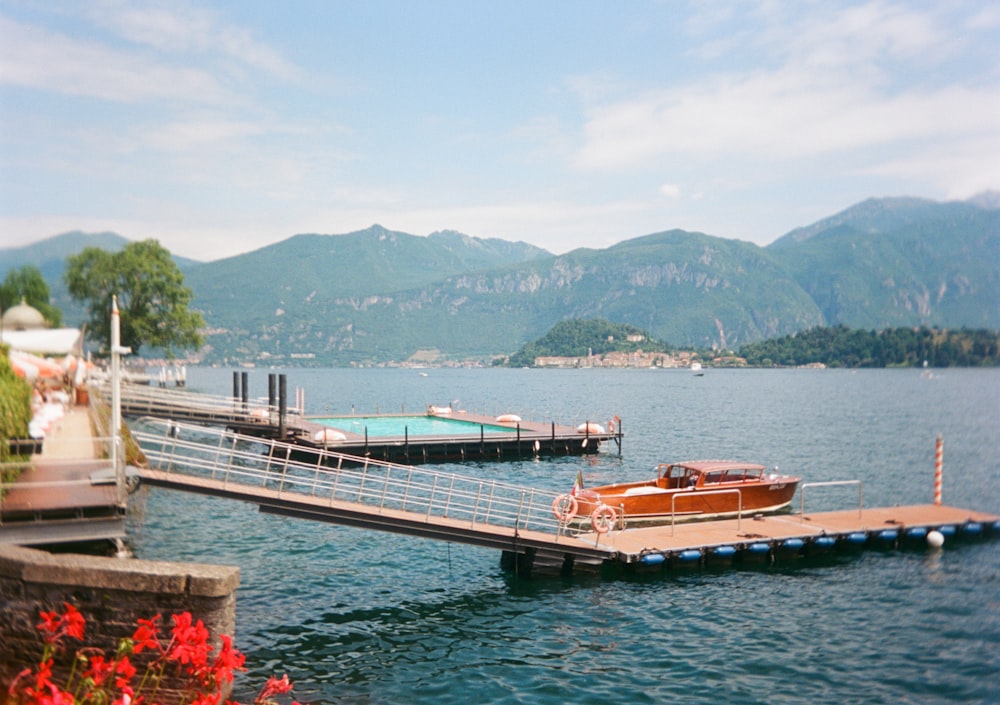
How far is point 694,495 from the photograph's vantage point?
24.3 meters

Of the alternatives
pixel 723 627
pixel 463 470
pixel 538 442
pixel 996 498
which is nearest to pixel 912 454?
pixel 996 498

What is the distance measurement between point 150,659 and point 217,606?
927mm

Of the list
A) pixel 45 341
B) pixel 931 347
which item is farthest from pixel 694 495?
pixel 931 347

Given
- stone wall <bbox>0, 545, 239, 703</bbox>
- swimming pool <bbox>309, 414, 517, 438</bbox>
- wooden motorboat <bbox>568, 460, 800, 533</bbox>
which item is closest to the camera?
stone wall <bbox>0, 545, 239, 703</bbox>

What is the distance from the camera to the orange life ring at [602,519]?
19562 mm

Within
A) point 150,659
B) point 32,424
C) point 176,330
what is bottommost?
point 150,659

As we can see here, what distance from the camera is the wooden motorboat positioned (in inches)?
925

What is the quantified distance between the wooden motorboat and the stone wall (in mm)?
13914

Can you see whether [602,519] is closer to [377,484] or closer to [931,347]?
[377,484]

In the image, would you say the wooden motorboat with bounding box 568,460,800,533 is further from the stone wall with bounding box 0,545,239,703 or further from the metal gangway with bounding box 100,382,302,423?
the metal gangway with bounding box 100,382,302,423

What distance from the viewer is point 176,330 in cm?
8850

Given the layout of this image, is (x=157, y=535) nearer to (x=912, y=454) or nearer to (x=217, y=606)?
(x=217, y=606)

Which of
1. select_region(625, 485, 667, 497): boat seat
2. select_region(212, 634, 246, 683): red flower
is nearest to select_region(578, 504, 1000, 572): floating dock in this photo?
select_region(625, 485, 667, 497): boat seat

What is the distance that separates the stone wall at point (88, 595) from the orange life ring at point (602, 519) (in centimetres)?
1202
